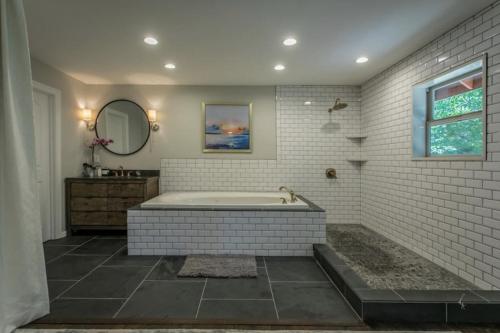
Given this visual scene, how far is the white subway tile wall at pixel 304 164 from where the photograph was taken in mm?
4129

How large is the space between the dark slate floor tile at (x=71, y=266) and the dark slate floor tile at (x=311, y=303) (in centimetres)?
185

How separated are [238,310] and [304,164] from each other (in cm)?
273

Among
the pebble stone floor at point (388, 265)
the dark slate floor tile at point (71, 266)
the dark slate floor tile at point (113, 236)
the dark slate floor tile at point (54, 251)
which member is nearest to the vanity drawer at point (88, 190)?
the dark slate floor tile at point (113, 236)

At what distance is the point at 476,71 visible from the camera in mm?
2232

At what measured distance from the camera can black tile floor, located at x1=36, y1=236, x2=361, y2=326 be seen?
1778 mm

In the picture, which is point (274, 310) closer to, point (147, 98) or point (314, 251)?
point (314, 251)

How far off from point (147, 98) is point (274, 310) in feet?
12.0

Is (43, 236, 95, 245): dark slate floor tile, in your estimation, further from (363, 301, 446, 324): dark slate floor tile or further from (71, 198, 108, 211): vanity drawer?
(363, 301, 446, 324): dark slate floor tile

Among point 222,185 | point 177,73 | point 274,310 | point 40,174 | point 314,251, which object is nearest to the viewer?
point 274,310

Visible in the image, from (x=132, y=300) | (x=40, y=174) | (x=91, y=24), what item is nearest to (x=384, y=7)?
(x=91, y=24)

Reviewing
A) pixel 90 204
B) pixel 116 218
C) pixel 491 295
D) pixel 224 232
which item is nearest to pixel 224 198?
pixel 224 232

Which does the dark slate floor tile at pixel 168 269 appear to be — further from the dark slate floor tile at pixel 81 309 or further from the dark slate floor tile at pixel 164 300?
the dark slate floor tile at pixel 81 309

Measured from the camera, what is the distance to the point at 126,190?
357 cm

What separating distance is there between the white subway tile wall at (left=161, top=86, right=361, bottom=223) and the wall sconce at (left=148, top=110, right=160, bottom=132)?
1.84ft
